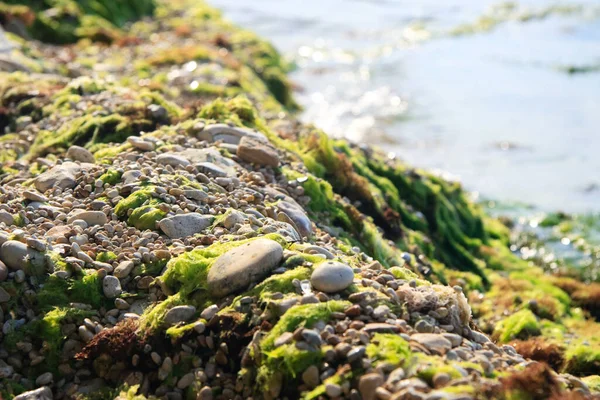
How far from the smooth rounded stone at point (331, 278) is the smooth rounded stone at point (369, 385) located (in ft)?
3.40

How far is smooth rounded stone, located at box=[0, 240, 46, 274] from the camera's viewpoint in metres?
6.30

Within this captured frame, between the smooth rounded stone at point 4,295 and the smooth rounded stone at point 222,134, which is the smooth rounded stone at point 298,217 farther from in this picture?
the smooth rounded stone at point 4,295

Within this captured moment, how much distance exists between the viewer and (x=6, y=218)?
274 inches

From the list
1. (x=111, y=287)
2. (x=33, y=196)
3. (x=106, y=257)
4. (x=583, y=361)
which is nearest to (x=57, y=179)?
(x=33, y=196)

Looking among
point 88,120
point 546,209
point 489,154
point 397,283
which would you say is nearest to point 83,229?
point 397,283

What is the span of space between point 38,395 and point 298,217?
10.6 feet

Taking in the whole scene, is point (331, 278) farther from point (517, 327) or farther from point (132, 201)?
point (517, 327)

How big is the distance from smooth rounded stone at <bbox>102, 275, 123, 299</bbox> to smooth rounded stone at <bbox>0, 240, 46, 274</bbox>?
0.57m

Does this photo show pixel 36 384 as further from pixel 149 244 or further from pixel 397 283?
pixel 397 283

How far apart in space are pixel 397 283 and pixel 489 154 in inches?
623

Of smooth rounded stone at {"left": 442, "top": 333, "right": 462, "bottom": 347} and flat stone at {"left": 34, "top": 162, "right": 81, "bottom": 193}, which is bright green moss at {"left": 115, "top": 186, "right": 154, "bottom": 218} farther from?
smooth rounded stone at {"left": 442, "top": 333, "right": 462, "bottom": 347}

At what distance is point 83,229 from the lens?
704cm

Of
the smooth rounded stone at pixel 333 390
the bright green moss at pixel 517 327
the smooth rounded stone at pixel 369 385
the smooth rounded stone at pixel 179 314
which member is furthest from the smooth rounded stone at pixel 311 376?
the bright green moss at pixel 517 327

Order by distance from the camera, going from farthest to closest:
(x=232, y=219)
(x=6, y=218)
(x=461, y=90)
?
(x=461, y=90) < (x=232, y=219) < (x=6, y=218)
